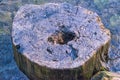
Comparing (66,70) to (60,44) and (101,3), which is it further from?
(101,3)

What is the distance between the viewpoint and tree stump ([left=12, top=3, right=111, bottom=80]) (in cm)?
254

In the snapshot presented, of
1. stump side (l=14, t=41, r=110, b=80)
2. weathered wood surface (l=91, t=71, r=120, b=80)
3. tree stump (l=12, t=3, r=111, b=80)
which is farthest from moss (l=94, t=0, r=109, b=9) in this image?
weathered wood surface (l=91, t=71, r=120, b=80)

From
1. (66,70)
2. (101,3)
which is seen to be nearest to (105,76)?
(66,70)

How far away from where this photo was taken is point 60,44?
8.70 ft

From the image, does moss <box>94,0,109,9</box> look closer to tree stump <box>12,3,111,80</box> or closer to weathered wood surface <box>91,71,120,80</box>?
tree stump <box>12,3,111,80</box>

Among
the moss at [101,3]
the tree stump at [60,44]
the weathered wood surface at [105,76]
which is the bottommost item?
the weathered wood surface at [105,76]

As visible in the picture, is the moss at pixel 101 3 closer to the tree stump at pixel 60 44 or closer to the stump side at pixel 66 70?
the tree stump at pixel 60 44

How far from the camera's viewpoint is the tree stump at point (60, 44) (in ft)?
8.32

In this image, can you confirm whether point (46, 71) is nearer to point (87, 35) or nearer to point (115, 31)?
point (87, 35)

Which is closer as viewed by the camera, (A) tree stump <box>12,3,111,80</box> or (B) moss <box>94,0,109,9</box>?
(A) tree stump <box>12,3,111,80</box>

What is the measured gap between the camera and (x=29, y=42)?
105 inches

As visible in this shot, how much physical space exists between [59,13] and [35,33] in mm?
372

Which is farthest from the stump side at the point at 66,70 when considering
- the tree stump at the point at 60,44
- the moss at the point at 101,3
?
the moss at the point at 101,3

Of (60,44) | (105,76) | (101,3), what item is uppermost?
(101,3)
